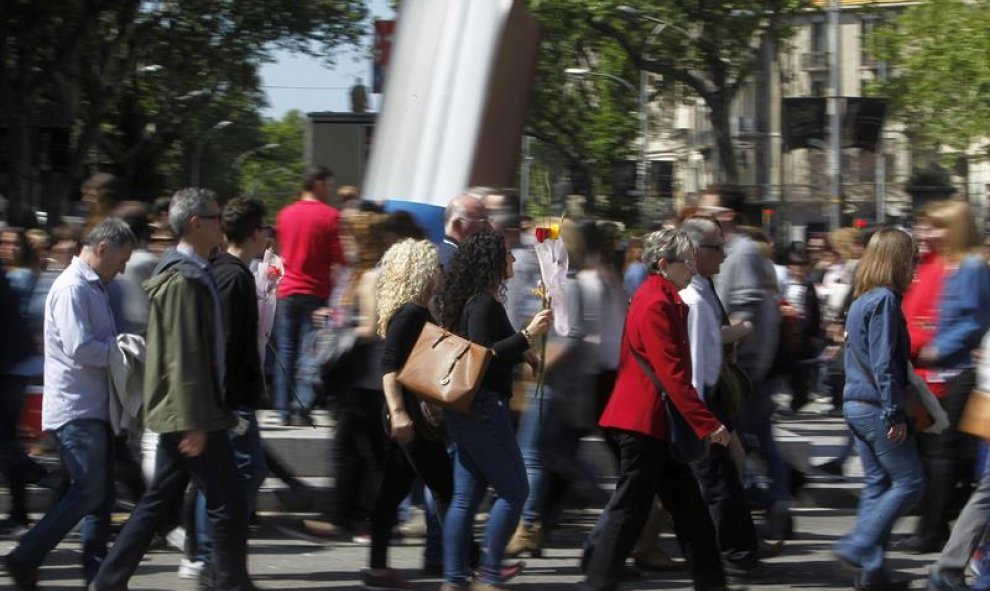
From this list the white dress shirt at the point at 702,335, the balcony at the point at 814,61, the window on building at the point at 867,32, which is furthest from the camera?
the balcony at the point at 814,61

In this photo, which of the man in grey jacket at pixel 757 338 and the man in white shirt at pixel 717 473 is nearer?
the man in white shirt at pixel 717 473

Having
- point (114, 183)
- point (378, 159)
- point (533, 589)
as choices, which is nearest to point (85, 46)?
point (378, 159)

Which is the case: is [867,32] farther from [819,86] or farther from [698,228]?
[698,228]

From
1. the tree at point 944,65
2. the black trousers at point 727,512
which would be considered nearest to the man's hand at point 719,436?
the black trousers at point 727,512

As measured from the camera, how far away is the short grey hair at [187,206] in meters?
7.02

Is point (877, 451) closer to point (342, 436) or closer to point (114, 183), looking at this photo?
point (342, 436)

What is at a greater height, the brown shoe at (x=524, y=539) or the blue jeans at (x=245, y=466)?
the blue jeans at (x=245, y=466)

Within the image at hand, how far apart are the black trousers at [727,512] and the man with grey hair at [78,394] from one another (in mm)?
2688

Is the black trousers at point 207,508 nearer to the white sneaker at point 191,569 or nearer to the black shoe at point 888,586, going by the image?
the white sneaker at point 191,569

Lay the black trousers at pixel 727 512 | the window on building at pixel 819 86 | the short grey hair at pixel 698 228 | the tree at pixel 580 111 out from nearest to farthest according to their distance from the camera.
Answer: the black trousers at pixel 727 512, the short grey hair at pixel 698 228, the tree at pixel 580 111, the window on building at pixel 819 86

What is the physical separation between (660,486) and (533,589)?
3.36 feet

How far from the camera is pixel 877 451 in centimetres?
777

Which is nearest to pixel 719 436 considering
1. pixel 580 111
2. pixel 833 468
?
pixel 833 468

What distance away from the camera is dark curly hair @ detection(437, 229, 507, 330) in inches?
283
